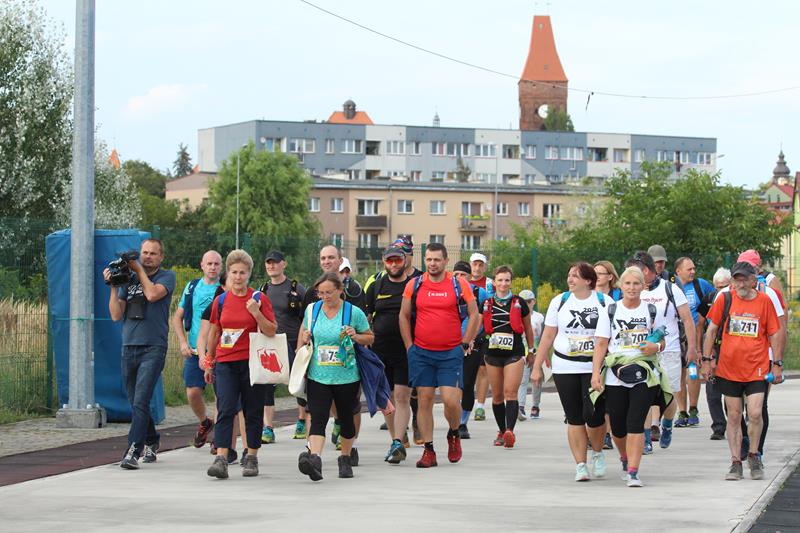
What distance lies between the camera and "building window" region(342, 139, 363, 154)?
13921 centimetres

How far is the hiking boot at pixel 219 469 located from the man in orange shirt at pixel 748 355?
4.00 m

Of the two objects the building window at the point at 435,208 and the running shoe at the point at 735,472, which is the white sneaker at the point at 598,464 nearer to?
the running shoe at the point at 735,472

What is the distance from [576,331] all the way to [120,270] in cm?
377

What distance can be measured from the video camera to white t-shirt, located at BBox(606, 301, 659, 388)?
400 centimetres

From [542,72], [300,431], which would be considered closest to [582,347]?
[300,431]

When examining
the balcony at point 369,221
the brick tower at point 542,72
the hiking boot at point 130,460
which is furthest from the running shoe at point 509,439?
the brick tower at point 542,72

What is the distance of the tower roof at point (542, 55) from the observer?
183m

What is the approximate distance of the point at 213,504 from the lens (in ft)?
32.7

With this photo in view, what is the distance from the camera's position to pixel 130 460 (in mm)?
11992

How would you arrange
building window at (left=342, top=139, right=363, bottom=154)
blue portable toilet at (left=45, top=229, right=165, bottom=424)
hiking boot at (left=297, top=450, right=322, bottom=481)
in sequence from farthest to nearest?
building window at (left=342, top=139, right=363, bottom=154) → blue portable toilet at (left=45, top=229, right=165, bottom=424) → hiking boot at (left=297, top=450, right=322, bottom=481)

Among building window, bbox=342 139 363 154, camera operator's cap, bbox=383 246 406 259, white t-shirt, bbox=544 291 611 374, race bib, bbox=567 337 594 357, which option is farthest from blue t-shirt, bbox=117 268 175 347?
building window, bbox=342 139 363 154

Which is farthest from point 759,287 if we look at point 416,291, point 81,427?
point 81,427

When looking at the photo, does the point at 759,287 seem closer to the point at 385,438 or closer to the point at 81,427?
the point at 385,438

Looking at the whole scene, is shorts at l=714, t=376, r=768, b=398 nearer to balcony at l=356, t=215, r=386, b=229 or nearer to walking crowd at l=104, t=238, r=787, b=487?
walking crowd at l=104, t=238, r=787, b=487
